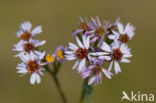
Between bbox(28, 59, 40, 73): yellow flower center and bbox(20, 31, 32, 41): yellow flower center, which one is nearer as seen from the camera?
bbox(28, 59, 40, 73): yellow flower center

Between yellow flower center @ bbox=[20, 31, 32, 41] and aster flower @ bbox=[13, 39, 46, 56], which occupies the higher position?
yellow flower center @ bbox=[20, 31, 32, 41]

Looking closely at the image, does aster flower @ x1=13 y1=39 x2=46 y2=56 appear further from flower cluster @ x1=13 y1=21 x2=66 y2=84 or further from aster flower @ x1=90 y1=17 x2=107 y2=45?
aster flower @ x1=90 y1=17 x2=107 y2=45

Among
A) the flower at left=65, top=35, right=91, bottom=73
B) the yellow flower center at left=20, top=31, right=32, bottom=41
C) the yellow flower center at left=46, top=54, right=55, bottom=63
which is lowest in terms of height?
the flower at left=65, top=35, right=91, bottom=73

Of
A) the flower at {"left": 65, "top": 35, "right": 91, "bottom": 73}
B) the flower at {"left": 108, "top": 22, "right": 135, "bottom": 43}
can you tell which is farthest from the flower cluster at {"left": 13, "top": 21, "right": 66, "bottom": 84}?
the flower at {"left": 108, "top": 22, "right": 135, "bottom": 43}

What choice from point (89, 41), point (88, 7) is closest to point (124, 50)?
point (89, 41)

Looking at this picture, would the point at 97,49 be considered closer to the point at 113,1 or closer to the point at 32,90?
the point at 32,90

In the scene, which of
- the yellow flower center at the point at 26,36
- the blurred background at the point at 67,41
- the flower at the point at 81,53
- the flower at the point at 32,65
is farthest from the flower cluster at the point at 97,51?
the blurred background at the point at 67,41

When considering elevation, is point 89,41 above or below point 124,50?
above

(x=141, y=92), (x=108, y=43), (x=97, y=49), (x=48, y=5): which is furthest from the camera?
(x=48, y=5)
